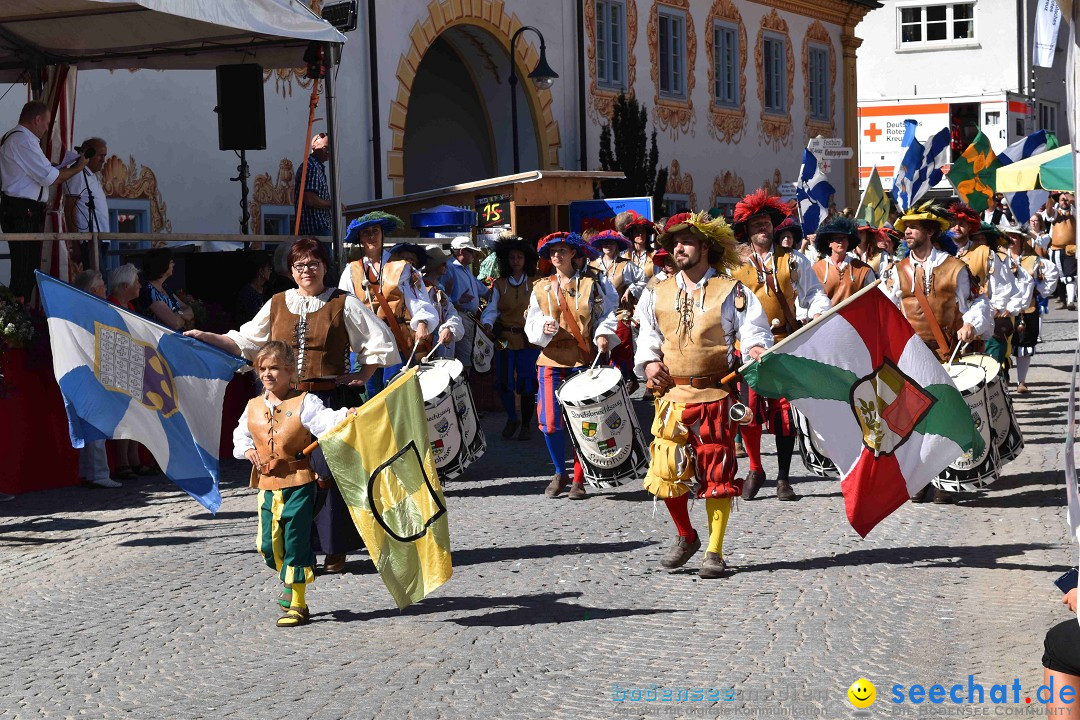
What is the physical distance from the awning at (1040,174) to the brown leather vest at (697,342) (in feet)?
6.96

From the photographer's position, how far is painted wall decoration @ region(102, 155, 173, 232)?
15.8 meters

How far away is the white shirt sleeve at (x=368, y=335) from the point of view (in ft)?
25.7

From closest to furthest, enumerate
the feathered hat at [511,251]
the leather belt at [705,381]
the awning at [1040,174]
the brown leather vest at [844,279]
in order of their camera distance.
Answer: the leather belt at [705,381] → the awning at [1040,174] → the brown leather vest at [844,279] → the feathered hat at [511,251]

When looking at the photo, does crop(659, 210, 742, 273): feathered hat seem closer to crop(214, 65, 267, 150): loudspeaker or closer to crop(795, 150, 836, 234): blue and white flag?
crop(214, 65, 267, 150): loudspeaker

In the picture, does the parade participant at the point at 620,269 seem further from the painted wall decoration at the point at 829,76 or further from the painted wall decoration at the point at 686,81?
the painted wall decoration at the point at 829,76

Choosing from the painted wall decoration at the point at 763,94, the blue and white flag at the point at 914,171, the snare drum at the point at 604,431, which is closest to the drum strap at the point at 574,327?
the snare drum at the point at 604,431

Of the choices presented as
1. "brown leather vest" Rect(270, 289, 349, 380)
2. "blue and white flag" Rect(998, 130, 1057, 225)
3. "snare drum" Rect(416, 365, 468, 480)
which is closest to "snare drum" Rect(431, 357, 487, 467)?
"snare drum" Rect(416, 365, 468, 480)

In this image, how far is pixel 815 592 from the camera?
702 centimetres

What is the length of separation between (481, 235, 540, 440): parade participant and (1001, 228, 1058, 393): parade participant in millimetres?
4769

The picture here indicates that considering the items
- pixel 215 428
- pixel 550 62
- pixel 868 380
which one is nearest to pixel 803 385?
pixel 868 380

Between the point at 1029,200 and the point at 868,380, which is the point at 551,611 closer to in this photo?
the point at 868,380

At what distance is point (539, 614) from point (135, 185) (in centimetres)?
1072

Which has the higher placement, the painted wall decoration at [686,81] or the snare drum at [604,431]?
the painted wall decoration at [686,81]

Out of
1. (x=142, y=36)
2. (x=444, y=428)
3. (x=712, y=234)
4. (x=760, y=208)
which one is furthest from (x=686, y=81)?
(x=712, y=234)
